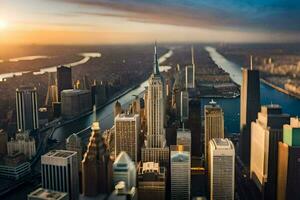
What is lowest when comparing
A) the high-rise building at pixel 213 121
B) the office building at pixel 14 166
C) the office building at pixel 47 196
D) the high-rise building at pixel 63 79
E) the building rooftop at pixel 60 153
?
the office building at pixel 14 166

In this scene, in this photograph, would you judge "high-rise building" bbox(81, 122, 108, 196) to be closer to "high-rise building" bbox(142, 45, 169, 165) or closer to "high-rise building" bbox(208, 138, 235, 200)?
"high-rise building" bbox(142, 45, 169, 165)

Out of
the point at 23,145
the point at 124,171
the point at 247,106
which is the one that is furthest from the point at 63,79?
the point at 247,106

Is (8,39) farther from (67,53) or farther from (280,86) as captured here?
(280,86)

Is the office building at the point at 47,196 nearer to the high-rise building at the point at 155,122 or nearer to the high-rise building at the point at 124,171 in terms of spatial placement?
A: the high-rise building at the point at 124,171

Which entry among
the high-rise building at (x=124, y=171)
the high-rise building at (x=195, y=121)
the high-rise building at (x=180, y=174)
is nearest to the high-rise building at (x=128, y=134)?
the high-rise building at (x=124, y=171)

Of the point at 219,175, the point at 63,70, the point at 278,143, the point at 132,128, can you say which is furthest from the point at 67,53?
the point at 278,143

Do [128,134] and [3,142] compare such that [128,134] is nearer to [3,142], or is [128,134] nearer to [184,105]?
[184,105]
